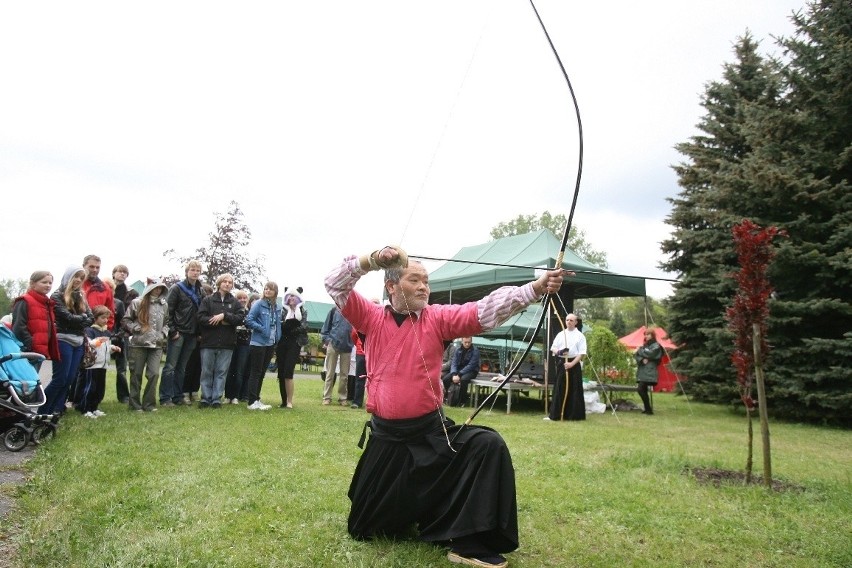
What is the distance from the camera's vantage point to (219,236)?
2236cm

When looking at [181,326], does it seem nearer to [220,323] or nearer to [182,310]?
[182,310]

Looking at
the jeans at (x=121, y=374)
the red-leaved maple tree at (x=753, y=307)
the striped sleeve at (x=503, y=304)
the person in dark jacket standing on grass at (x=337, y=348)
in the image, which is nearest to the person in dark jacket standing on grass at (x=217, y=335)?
the jeans at (x=121, y=374)

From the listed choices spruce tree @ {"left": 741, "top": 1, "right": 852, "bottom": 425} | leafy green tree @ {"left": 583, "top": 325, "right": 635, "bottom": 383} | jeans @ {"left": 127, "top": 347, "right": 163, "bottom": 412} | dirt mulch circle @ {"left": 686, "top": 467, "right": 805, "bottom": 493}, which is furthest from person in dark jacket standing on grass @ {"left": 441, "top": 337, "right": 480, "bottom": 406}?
leafy green tree @ {"left": 583, "top": 325, "right": 635, "bottom": 383}

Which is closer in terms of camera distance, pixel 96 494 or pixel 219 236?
pixel 96 494

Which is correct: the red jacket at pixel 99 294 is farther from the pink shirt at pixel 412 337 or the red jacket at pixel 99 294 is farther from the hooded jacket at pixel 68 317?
the pink shirt at pixel 412 337

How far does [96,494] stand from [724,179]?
12.3m

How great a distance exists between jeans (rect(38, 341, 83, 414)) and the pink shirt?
13.9 feet

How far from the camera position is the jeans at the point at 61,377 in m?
6.10

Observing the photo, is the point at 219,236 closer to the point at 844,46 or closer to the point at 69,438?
the point at 69,438

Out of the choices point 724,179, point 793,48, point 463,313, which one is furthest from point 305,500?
point 793,48

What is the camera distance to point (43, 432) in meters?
5.57

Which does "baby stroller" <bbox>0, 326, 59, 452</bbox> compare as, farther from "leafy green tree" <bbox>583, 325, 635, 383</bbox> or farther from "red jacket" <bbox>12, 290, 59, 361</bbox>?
"leafy green tree" <bbox>583, 325, 635, 383</bbox>

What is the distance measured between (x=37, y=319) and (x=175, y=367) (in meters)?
2.81

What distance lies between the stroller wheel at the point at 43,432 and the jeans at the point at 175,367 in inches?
102
